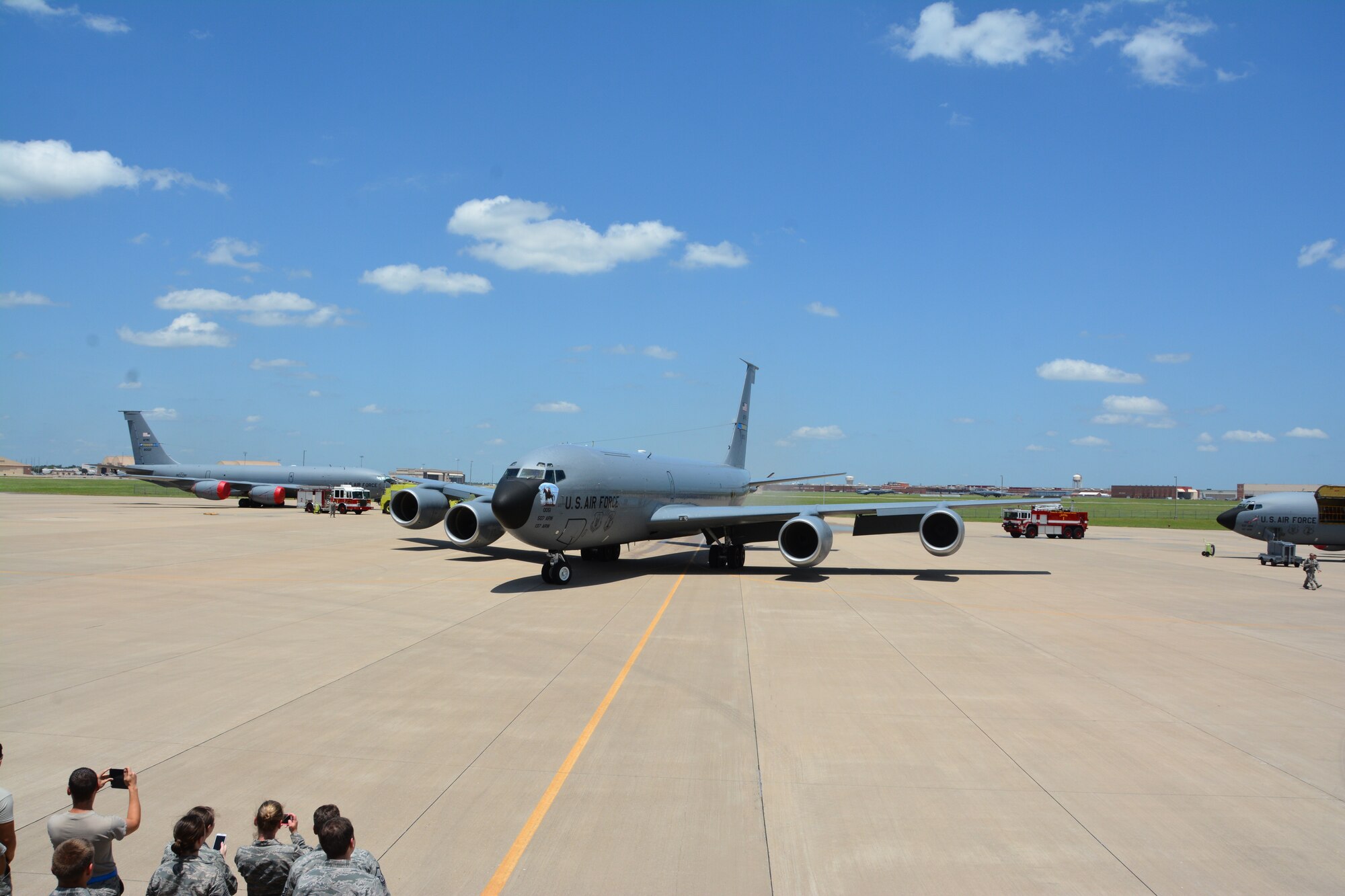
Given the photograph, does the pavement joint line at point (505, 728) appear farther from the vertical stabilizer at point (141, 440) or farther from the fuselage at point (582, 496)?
the vertical stabilizer at point (141, 440)

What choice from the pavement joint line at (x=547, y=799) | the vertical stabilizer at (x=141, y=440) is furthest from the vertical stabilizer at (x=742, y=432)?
the vertical stabilizer at (x=141, y=440)

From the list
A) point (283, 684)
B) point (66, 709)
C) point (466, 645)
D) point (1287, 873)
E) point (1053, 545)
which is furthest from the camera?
point (1053, 545)

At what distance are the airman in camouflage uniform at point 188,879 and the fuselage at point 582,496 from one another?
14.7m

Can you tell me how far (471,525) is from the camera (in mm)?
24812

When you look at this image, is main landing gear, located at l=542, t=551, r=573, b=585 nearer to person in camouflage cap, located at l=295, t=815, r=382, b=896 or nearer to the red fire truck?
person in camouflage cap, located at l=295, t=815, r=382, b=896

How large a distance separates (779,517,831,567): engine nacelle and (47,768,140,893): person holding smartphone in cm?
1905

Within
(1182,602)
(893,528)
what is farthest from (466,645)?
(1182,602)

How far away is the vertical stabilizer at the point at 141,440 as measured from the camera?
6469 cm

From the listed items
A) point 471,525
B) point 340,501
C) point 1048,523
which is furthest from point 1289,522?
point 340,501

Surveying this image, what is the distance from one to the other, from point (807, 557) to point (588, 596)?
6849 millimetres

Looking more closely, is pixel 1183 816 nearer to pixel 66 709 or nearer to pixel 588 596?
pixel 66 709

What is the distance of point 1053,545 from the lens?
40.4 metres

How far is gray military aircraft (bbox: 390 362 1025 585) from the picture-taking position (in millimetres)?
19906

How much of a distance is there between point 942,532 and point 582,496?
10.6m
